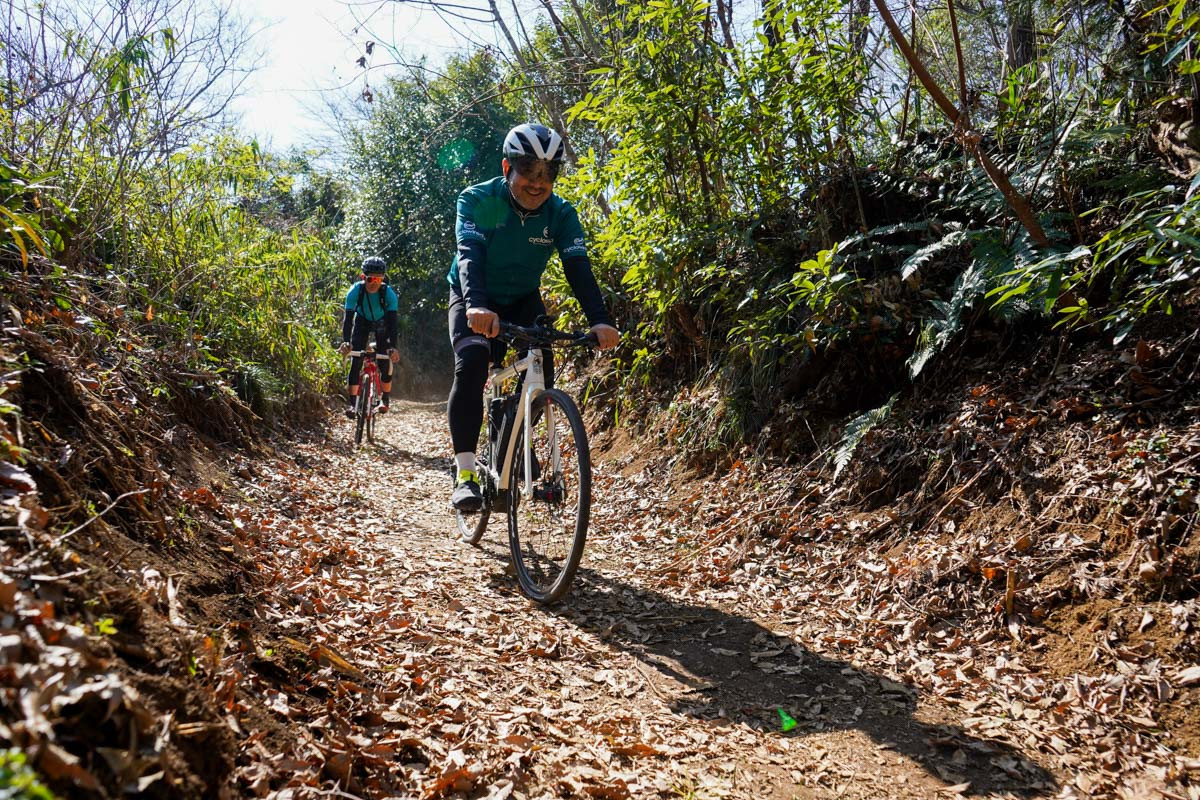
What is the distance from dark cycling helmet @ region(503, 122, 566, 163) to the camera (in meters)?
4.00

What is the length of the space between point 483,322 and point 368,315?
20.2ft

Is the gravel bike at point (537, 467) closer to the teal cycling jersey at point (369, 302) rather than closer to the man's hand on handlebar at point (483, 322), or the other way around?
the man's hand on handlebar at point (483, 322)

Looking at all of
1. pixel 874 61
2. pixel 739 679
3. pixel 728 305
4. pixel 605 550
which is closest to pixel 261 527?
→ pixel 605 550

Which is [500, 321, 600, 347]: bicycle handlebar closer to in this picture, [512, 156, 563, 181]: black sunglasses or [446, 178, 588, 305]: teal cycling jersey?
[446, 178, 588, 305]: teal cycling jersey

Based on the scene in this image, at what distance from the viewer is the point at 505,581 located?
412cm

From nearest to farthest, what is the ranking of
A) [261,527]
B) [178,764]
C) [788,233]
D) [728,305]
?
[178,764] → [261,527] → [788,233] → [728,305]

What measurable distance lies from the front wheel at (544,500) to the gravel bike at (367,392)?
541 cm

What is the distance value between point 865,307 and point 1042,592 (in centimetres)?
208

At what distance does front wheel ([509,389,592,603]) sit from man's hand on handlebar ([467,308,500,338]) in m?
0.48

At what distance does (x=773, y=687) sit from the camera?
9.63 ft

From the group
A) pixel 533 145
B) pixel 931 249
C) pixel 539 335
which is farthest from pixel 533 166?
pixel 931 249

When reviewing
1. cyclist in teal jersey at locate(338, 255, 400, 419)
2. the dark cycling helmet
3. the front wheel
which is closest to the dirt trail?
the front wheel

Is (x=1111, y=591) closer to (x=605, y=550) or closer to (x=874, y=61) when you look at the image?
(x=605, y=550)

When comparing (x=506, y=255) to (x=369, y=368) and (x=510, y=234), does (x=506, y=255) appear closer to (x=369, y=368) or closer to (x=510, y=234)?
(x=510, y=234)
